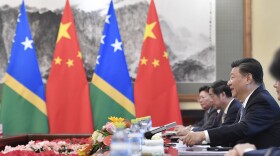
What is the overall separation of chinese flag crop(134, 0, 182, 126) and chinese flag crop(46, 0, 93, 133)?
78 centimetres

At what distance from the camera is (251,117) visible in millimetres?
3412

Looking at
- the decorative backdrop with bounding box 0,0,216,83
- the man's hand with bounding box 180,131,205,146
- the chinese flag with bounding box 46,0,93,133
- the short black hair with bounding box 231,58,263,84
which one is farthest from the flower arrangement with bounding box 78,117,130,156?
the decorative backdrop with bounding box 0,0,216,83

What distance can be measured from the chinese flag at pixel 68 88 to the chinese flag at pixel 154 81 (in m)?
0.78

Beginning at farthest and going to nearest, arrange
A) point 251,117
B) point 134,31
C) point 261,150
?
point 134,31 < point 251,117 < point 261,150

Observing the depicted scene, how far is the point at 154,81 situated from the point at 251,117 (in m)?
3.44

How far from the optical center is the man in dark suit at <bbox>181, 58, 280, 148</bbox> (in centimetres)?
337

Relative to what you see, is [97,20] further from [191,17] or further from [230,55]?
[230,55]

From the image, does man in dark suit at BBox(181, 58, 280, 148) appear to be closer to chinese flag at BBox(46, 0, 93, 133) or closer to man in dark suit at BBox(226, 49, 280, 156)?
man in dark suit at BBox(226, 49, 280, 156)

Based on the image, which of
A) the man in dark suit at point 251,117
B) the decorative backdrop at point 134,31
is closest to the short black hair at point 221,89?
the decorative backdrop at point 134,31

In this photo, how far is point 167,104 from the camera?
6758mm

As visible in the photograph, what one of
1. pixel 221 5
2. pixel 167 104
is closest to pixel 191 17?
pixel 221 5

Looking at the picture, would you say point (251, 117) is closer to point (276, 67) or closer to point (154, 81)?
point (276, 67)

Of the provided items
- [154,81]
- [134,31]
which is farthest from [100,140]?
[134,31]

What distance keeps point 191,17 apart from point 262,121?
12.6 ft
